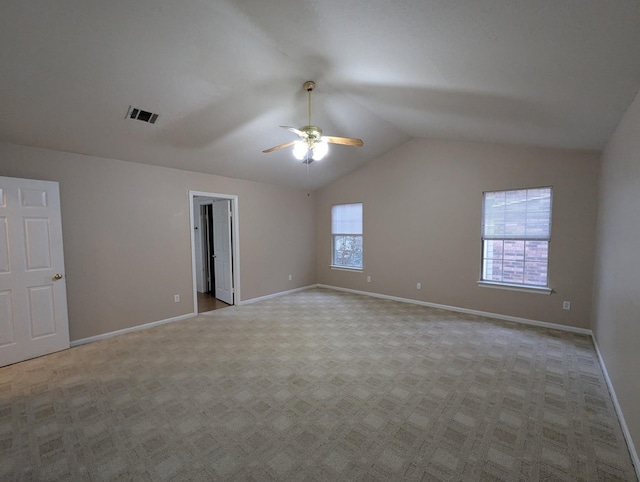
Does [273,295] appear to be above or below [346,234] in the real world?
below

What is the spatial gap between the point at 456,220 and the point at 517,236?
0.91 meters

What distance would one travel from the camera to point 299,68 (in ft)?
9.39

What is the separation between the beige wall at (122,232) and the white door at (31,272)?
0.52 feet

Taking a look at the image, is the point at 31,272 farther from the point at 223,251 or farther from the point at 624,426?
Answer: the point at 624,426

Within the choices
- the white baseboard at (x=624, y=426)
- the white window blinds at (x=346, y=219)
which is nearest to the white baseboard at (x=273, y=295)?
the white window blinds at (x=346, y=219)

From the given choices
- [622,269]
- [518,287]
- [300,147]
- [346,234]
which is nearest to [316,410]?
[300,147]

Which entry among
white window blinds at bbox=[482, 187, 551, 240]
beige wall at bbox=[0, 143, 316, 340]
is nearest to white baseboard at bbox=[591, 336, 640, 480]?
white window blinds at bbox=[482, 187, 551, 240]

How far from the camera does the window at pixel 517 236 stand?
411cm

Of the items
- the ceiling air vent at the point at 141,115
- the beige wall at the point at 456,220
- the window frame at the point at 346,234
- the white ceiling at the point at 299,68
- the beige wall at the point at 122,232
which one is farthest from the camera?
the window frame at the point at 346,234

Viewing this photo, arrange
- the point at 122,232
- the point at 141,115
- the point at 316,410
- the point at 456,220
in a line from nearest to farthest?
1. the point at 316,410
2. the point at 141,115
3. the point at 122,232
4. the point at 456,220

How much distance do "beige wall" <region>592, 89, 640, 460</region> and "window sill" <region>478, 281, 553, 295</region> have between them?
2.55 ft

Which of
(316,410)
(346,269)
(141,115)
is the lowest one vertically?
(316,410)

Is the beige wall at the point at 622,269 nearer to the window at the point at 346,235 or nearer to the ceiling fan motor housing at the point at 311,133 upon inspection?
the ceiling fan motor housing at the point at 311,133

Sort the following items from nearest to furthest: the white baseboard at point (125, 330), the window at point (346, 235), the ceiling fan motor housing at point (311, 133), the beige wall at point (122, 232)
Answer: the ceiling fan motor housing at point (311, 133), the beige wall at point (122, 232), the white baseboard at point (125, 330), the window at point (346, 235)
